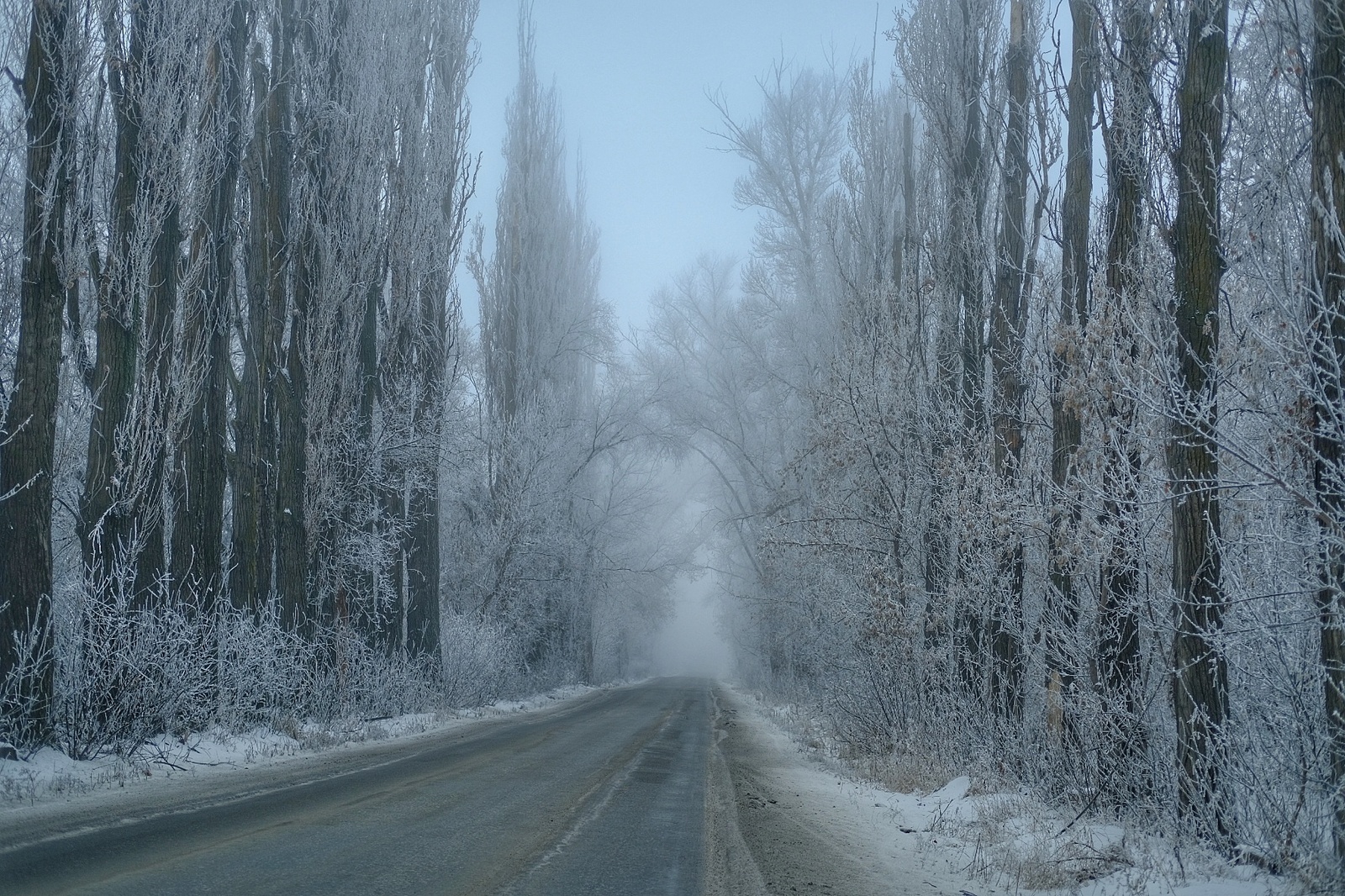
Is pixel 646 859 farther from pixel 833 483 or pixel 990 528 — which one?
pixel 833 483

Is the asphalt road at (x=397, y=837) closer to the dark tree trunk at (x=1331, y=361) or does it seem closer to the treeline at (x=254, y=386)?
the treeline at (x=254, y=386)

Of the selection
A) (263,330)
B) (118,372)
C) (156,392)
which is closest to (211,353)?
(263,330)

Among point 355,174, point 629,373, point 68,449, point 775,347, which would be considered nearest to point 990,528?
point 68,449

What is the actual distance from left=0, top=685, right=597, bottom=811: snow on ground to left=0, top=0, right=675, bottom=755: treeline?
0.29 meters

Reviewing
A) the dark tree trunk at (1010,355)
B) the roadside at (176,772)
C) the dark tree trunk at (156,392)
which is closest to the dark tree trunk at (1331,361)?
the dark tree trunk at (1010,355)

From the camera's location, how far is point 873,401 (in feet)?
41.7

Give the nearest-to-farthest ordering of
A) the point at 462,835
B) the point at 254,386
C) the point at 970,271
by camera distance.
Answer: the point at 462,835 → the point at 970,271 → the point at 254,386

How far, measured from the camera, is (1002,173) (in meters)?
10.8

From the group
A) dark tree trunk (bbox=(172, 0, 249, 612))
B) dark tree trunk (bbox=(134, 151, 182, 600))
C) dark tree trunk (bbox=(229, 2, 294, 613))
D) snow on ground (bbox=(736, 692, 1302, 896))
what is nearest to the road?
snow on ground (bbox=(736, 692, 1302, 896))

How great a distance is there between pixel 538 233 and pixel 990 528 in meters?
22.1

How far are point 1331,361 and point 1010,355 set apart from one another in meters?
5.93

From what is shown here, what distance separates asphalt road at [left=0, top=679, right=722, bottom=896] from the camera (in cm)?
452

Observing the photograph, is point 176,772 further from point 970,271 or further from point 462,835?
point 970,271

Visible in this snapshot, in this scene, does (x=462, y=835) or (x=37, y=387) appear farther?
(x=37, y=387)
